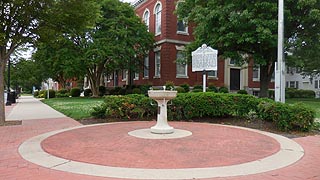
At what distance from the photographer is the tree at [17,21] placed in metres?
11.4

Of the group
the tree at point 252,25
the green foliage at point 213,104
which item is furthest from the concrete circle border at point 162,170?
the tree at point 252,25

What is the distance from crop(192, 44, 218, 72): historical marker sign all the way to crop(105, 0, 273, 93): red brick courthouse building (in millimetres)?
12132

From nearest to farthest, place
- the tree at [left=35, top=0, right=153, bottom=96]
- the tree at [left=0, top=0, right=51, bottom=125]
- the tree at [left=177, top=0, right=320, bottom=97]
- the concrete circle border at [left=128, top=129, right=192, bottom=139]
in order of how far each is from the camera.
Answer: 1. the concrete circle border at [left=128, top=129, right=192, bottom=139]
2. the tree at [left=0, top=0, right=51, bottom=125]
3. the tree at [left=177, top=0, right=320, bottom=97]
4. the tree at [left=35, top=0, right=153, bottom=96]

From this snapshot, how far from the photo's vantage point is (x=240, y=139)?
8.55 m

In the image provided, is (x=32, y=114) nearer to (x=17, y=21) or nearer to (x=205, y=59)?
(x=17, y=21)

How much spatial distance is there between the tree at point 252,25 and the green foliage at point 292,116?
9.98 metres

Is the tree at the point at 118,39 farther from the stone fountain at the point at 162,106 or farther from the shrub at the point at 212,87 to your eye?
the stone fountain at the point at 162,106

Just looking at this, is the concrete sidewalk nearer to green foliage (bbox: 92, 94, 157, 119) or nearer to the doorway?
green foliage (bbox: 92, 94, 157, 119)

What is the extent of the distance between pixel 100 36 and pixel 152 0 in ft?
25.0

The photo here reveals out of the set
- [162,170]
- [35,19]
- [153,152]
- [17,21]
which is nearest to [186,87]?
[35,19]

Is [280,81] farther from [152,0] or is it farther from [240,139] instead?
[152,0]

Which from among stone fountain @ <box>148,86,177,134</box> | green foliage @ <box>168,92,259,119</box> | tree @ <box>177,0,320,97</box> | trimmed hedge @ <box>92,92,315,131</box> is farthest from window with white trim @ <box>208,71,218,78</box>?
stone fountain @ <box>148,86,177,134</box>

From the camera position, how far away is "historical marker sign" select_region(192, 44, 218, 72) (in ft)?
49.8

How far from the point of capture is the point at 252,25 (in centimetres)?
2077
